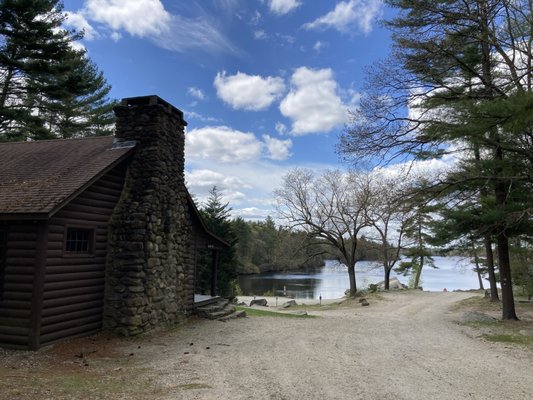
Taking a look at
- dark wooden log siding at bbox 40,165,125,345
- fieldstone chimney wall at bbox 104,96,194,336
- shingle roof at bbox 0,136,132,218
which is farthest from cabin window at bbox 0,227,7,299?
fieldstone chimney wall at bbox 104,96,194,336

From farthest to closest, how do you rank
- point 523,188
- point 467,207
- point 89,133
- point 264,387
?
point 89,133, point 467,207, point 523,188, point 264,387

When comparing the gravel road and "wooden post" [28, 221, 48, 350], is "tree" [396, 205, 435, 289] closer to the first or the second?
the gravel road

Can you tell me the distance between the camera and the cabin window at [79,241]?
9.06 meters

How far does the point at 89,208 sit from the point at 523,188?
1399cm

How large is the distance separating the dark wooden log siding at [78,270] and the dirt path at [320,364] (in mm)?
1348

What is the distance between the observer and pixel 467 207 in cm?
1534

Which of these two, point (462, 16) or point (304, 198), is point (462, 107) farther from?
point (304, 198)

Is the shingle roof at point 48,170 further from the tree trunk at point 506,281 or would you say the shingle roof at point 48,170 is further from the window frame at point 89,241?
the tree trunk at point 506,281

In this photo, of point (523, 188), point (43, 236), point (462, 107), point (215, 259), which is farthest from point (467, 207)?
point (43, 236)

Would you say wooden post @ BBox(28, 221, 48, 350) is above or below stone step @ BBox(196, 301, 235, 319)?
above

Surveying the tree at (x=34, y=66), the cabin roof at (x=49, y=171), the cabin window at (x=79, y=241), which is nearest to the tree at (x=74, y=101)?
the tree at (x=34, y=66)

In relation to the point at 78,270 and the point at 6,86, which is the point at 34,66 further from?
the point at 78,270

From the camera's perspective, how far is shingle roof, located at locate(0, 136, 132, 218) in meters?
8.14

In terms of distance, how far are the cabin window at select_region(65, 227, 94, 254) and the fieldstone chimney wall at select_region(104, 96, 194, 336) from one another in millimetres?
589
